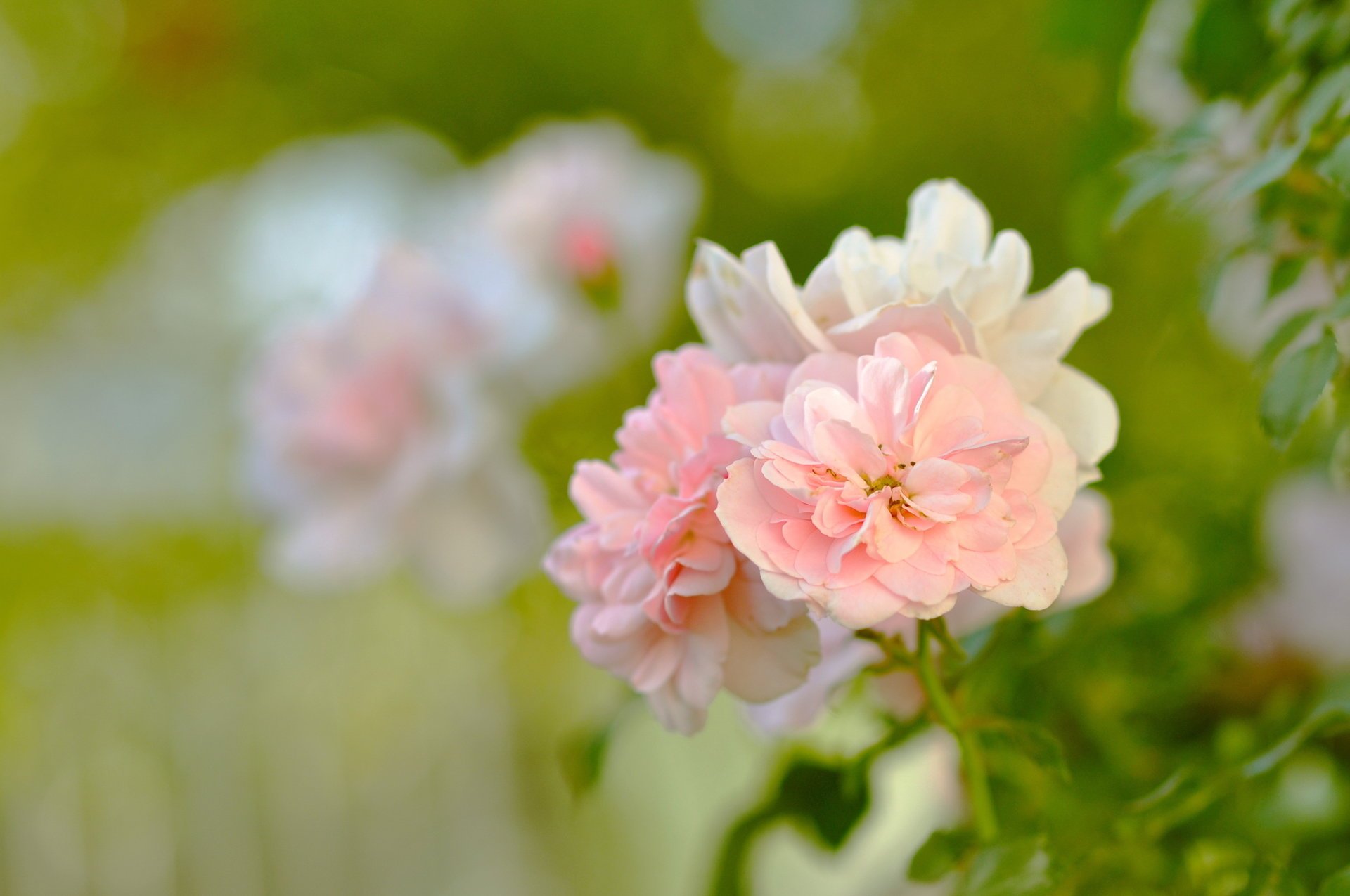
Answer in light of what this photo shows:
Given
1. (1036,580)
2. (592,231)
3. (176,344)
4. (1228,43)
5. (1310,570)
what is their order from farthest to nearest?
(176,344) < (592,231) < (1310,570) < (1228,43) < (1036,580)

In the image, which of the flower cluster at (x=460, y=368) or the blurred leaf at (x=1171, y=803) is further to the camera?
the flower cluster at (x=460, y=368)

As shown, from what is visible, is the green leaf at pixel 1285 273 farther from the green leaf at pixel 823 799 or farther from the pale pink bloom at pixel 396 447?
the pale pink bloom at pixel 396 447

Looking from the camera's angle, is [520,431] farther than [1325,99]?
Yes

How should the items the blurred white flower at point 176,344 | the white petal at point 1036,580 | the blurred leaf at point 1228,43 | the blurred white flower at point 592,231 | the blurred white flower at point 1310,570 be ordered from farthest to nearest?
the blurred white flower at point 176,344 → the blurred white flower at point 592,231 → the blurred white flower at point 1310,570 → the blurred leaf at point 1228,43 → the white petal at point 1036,580

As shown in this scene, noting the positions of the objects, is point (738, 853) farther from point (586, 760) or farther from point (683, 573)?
point (683, 573)

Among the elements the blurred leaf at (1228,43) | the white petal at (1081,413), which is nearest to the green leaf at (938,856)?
the white petal at (1081,413)

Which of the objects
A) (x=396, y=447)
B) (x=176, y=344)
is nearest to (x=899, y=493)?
(x=396, y=447)

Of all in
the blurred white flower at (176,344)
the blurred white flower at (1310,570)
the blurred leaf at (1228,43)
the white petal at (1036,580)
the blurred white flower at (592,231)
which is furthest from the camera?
the blurred white flower at (176,344)
